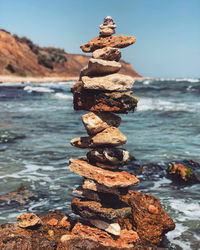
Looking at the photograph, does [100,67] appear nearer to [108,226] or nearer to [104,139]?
[104,139]

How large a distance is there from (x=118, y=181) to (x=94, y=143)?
971mm

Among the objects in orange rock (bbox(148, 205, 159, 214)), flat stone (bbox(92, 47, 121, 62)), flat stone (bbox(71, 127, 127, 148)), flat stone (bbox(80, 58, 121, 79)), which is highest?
flat stone (bbox(92, 47, 121, 62))

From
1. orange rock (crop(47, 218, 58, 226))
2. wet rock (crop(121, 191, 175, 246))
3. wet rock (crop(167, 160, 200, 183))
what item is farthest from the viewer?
wet rock (crop(167, 160, 200, 183))

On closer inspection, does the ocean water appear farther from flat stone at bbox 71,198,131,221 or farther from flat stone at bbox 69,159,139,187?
flat stone at bbox 69,159,139,187

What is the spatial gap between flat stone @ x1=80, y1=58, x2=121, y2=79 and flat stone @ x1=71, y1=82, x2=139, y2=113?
13.5 inches

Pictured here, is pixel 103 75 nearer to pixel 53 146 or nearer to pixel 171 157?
pixel 171 157

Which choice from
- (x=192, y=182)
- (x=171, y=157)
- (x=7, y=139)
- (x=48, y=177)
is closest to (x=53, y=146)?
(x=7, y=139)

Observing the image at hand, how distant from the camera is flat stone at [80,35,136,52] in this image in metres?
7.11

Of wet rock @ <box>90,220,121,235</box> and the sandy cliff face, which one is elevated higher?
the sandy cliff face

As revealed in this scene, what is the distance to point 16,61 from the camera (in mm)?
80750

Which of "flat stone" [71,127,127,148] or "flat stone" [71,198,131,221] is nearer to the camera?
"flat stone" [71,198,131,221]

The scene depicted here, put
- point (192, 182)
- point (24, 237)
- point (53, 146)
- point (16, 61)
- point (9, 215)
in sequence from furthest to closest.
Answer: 1. point (16, 61)
2. point (53, 146)
3. point (192, 182)
4. point (9, 215)
5. point (24, 237)

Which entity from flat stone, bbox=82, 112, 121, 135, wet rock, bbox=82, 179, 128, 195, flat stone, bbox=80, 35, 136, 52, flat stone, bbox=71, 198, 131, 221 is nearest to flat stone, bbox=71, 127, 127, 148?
flat stone, bbox=82, 112, 121, 135

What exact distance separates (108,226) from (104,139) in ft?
5.95
